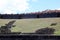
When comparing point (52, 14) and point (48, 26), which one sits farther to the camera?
point (52, 14)

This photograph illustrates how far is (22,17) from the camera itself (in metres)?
19.3

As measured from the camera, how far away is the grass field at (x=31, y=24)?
1663cm

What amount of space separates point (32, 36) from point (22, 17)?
Result: 12.1ft

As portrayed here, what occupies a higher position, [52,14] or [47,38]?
[52,14]

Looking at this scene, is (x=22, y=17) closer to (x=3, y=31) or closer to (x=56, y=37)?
(x=3, y=31)

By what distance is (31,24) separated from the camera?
17625 mm

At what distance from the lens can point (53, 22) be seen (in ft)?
57.3

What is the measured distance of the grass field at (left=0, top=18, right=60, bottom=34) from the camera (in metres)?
16.6

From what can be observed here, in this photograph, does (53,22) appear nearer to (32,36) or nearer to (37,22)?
(37,22)

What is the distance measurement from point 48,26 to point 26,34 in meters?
1.77

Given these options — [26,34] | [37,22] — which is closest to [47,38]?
[26,34]

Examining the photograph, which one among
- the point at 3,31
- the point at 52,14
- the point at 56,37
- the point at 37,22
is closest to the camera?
the point at 56,37

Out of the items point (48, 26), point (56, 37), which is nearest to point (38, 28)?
point (48, 26)

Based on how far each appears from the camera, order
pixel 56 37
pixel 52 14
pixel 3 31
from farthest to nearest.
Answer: pixel 52 14 → pixel 3 31 → pixel 56 37
